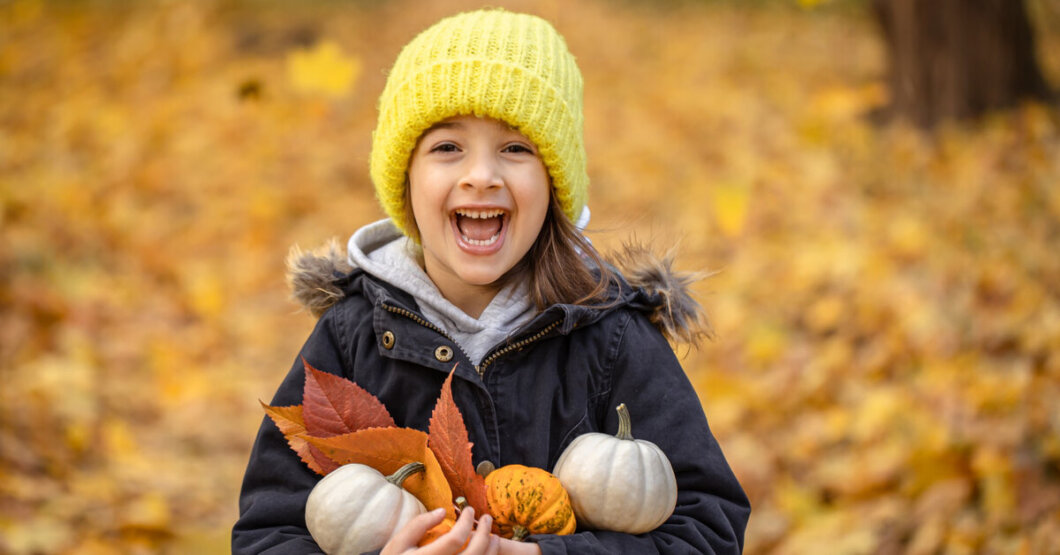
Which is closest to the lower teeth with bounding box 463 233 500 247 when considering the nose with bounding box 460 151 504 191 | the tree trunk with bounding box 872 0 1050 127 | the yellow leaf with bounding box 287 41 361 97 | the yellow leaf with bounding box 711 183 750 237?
the nose with bounding box 460 151 504 191

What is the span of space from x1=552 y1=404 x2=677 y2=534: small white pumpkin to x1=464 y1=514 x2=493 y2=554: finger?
222mm

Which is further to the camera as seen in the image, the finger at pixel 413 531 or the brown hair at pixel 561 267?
the brown hair at pixel 561 267

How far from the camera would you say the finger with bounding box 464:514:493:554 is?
1570mm

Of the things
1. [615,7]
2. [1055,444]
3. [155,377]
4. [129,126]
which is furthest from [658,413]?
[615,7]

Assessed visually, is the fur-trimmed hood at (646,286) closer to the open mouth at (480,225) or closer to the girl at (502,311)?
the girl at (502,311)

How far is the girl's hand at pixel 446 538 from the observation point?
5.12 ft

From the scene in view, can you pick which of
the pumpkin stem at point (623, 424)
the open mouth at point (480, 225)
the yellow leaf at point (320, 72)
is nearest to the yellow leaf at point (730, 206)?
the yellow leaf at point (320, 72)

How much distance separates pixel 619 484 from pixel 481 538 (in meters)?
0.30

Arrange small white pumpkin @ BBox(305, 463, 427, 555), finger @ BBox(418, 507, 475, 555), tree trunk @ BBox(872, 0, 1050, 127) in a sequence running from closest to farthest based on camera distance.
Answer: finger @ BBox(418, 507, 475, 555)
small white pumpkin @ BBox(305, 463, 427, 555)
tree trunk @ BBox(872, 0, 1050, 127)

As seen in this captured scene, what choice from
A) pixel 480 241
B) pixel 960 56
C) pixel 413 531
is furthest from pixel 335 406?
pixel 960 56

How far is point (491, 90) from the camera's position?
6.37 feet

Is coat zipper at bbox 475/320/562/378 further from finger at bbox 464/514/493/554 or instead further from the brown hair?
finger at bbox 464/514/493/554

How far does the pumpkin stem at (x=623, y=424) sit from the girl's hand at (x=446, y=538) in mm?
331

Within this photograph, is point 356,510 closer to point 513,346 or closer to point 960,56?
point 513,346
